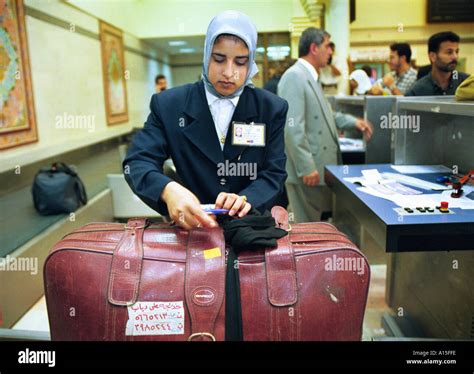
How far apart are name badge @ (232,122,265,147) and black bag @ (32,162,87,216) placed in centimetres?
190

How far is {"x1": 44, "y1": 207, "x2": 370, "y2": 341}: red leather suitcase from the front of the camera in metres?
0.71

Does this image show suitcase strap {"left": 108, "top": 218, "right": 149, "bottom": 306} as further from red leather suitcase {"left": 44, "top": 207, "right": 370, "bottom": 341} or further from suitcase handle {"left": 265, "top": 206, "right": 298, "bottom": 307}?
suitcase handle {"left": 265, "top": 206, "right": 298, "bottom": 307}

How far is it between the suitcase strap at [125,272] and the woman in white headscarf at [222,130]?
16 cm

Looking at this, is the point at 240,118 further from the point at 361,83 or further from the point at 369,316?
the point at 361,83

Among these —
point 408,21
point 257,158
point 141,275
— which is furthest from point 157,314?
point 408,21

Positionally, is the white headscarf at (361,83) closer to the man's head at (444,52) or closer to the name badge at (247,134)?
the man's head at (444,52)

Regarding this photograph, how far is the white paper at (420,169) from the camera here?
1.63 meters

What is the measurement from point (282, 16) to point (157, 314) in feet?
11.3

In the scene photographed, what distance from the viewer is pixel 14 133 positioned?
2.51 meters

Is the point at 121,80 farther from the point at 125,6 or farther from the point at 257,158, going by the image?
the point at 257,158
